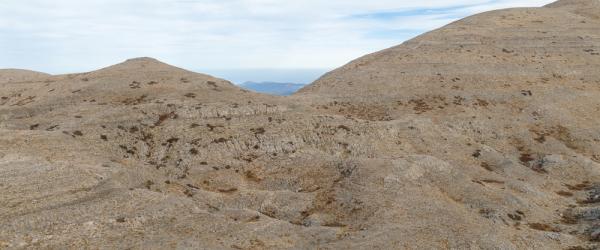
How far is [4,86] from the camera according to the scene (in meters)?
78.3

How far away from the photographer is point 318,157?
Result: 179 feet

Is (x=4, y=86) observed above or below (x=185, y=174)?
above

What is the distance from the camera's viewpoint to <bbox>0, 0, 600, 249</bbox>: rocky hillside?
36.9 metres

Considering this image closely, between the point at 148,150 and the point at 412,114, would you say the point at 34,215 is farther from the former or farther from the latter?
the point at 412,114

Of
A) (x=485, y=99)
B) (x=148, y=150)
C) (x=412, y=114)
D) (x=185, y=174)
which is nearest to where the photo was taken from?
(x=185, y=174)

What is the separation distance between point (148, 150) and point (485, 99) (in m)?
56.9

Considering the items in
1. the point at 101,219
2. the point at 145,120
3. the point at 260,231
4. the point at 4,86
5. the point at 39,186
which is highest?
the point at 4,86

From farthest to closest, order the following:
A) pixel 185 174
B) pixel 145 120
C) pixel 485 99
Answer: pixel 485 99 < pixel 145 120 < pixel 185 174

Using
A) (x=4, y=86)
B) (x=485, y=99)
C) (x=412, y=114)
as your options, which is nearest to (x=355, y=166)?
(x=412, y=114)

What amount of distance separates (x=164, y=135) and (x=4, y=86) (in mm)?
42237

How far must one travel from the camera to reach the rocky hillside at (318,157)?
121 feet

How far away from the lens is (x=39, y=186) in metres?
38.2

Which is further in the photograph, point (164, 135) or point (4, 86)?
point (4, 86)

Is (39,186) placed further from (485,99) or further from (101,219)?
(485,99)
